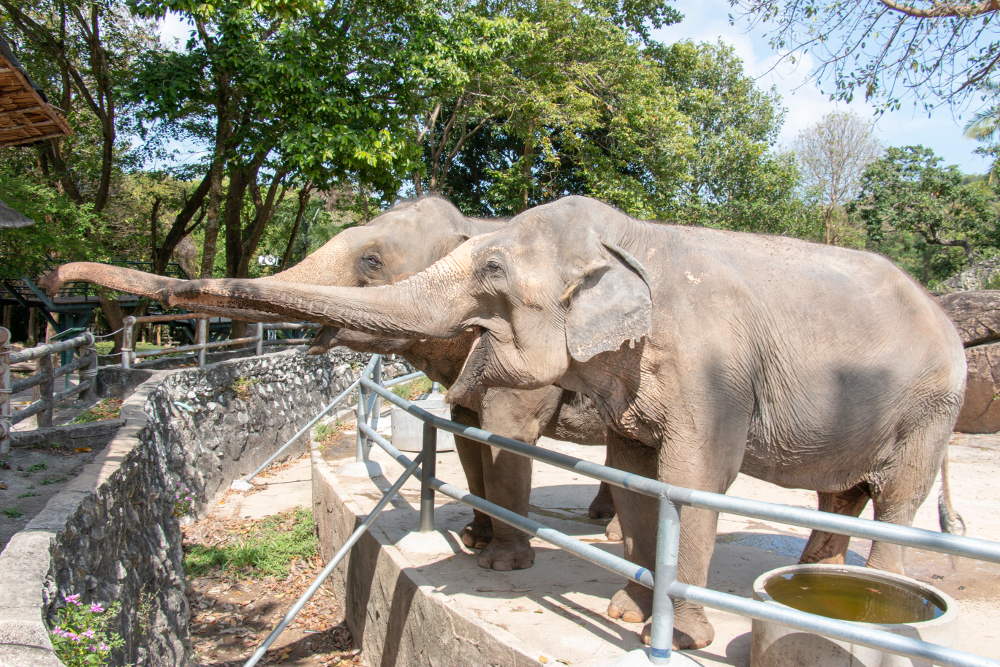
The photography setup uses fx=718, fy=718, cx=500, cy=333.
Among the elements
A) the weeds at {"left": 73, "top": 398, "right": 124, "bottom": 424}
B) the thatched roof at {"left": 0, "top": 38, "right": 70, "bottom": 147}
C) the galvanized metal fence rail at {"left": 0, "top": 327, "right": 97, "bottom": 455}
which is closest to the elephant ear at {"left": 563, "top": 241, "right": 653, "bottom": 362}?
the thatched roof at {"left": 0, "top": 38, "right": 70, "bottom": 147}

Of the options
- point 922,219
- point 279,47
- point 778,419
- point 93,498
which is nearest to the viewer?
point 778,419

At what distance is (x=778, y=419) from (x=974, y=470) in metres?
5.64

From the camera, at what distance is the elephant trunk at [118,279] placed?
91.4 inches

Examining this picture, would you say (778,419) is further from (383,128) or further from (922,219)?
(922,219)

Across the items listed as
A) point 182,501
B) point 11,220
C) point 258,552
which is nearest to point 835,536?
point 258,552

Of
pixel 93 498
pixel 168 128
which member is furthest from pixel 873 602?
pixel 168 128

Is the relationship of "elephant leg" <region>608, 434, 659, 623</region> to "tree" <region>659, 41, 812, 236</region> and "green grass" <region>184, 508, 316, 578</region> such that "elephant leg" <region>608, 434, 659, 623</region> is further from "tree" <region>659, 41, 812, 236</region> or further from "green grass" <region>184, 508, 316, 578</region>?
"tree" <region>659, 41, 812, 236</region>

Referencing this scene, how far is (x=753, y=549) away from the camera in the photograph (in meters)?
4.16

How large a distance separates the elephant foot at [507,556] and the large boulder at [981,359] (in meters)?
7.44

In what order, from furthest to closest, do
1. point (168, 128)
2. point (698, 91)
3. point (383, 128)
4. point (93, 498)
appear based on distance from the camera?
point (698, 91)
point (168, 128)
point (383, 128)
point (93, 498)

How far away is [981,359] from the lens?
900 cm

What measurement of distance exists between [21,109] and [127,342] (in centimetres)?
502

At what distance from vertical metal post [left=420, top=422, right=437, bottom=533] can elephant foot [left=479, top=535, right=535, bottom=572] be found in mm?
508

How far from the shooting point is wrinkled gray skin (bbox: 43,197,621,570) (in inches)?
144
